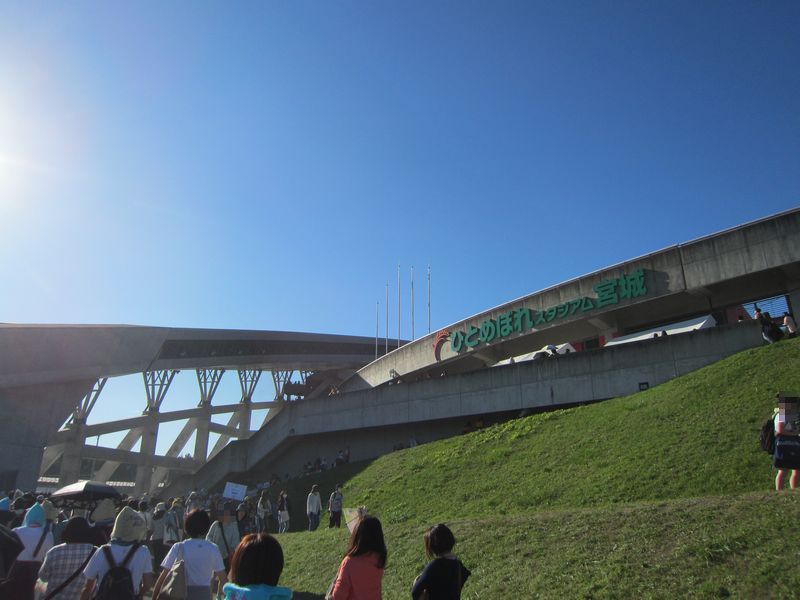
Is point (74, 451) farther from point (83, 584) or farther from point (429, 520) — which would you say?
point (83, 584)

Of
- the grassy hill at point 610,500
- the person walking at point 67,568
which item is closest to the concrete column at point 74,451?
the grassy hill at point 610,500

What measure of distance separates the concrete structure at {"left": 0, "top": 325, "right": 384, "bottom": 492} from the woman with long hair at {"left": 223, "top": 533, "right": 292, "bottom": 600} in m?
33.0

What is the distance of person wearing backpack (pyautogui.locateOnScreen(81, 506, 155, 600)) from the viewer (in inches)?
190

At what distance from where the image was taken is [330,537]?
14188 millimetres

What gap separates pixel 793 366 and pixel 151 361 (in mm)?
37039

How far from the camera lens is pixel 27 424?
32.5 metres

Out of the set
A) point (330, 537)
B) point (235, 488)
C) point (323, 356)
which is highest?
point (323, 356)

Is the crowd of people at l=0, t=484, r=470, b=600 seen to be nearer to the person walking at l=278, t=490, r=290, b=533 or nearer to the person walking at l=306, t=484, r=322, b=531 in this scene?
the person walking at l=306, t=484, r=322, b=531

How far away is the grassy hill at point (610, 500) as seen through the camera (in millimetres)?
7281

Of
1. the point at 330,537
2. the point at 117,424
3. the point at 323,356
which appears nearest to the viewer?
the point at 330,537

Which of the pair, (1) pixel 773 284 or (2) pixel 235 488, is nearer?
(2) pixel 235 488

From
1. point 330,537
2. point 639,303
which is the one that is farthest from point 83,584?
point 639,303

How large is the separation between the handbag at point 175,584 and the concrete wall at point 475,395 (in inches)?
795

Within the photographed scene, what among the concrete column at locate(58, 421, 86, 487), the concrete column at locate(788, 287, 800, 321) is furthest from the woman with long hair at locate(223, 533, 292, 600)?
the concrete column at locate(58, 421, 86, 487)
